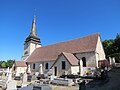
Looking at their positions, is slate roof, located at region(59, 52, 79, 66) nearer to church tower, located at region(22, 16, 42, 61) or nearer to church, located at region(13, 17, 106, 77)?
church, located at region(13, 17, 106, 77)

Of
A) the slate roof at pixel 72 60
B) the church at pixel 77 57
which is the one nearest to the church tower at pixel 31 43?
the church at pixel 77 57

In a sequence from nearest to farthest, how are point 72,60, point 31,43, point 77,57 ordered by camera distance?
1. point 72,60
2. point 77,57
3. point 31,43

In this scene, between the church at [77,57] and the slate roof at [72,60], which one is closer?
the slate roof at [72,60]

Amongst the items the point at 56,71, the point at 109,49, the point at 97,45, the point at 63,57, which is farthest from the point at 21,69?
the point at 109,49

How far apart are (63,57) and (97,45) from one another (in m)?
6.93

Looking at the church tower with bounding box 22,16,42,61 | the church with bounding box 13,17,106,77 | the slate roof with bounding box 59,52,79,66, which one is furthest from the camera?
the church tower with bounding box 22,16,42,61

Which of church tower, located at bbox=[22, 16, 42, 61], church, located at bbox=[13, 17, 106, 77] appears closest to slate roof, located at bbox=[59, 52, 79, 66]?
church, located at bbox=[13, 17, 106, 77]

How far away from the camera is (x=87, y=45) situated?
2445 centimetres

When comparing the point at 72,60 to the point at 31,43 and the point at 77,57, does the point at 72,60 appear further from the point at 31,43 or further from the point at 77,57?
the point at 31,43

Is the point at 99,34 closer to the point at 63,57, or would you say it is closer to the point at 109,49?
the point at 63,57

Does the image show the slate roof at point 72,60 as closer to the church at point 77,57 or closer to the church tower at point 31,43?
the church at point 77,57

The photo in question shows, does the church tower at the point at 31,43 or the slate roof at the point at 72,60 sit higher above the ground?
the church tower at the point at 31,43

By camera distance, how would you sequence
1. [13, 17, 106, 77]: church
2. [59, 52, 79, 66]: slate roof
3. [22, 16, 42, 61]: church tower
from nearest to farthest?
[59, 52, 79, 66]: slate roof < [13, 17, 106, 77]: church < [22, 16, 42, 61]: church tower

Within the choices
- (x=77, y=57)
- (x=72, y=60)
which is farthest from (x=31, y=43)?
(x=72, y=60)
